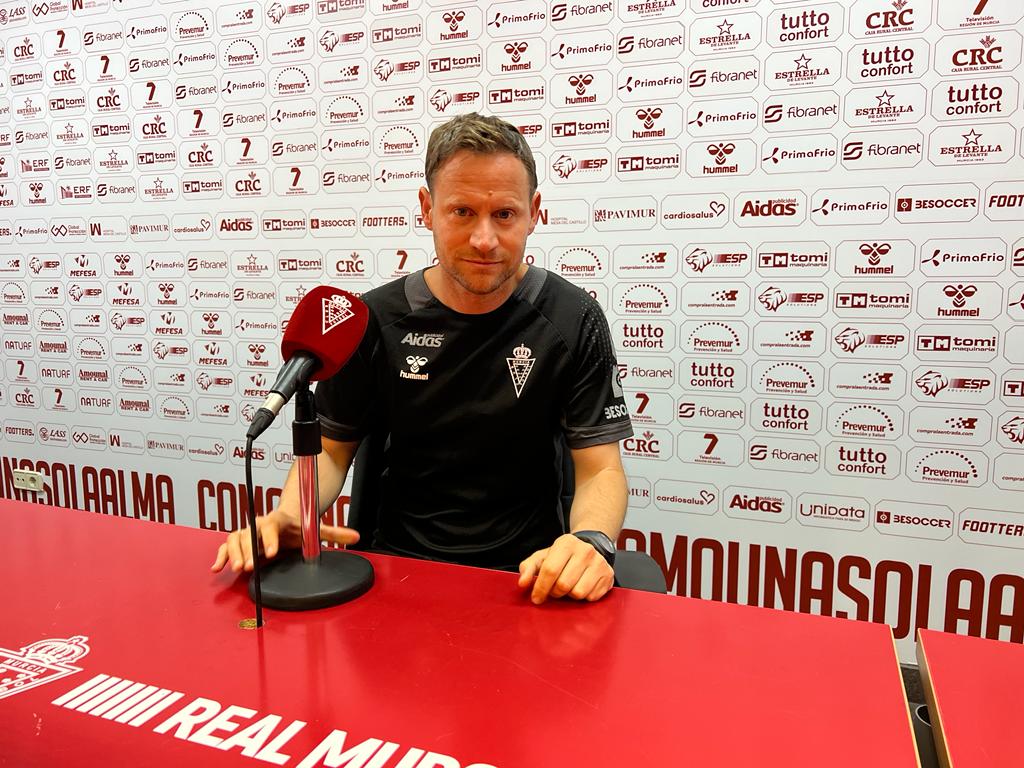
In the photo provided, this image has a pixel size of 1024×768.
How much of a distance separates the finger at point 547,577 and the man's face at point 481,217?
0.70m

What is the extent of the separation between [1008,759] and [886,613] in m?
1.76

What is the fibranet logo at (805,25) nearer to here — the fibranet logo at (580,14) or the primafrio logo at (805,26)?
the primafrio logo at (805,26)

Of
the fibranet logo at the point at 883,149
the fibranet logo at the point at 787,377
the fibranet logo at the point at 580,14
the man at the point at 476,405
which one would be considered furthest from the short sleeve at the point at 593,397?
the fibranet logo at the point at 580,14

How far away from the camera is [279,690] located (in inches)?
32.7

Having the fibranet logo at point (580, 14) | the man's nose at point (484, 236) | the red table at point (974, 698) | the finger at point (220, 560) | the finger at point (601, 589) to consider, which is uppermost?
the fibranet logo at point (580, 14)

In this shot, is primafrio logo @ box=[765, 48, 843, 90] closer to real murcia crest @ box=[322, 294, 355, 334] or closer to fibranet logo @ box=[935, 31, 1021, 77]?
fibranet logo @ box=[935, 31, 1021, 77]

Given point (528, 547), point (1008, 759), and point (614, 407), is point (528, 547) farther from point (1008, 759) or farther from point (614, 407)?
point (1008, 759)

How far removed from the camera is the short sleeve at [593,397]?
5.31 feet

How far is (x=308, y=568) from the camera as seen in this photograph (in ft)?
3.69

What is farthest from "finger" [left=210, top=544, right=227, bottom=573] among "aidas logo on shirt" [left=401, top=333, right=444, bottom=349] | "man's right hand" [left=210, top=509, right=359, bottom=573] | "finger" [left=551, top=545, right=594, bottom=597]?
"aidas logo on shirt" [left=401, top=333, right=444, bottom=349]

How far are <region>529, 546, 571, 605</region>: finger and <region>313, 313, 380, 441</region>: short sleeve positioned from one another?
73cm

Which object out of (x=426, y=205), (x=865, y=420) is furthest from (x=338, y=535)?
(x=865, y=420)

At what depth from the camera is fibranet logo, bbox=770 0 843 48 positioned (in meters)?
2.09

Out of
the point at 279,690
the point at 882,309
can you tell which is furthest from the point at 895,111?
the point at 279,690
